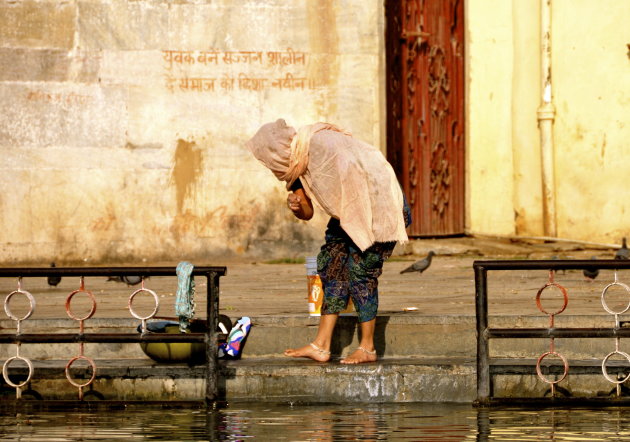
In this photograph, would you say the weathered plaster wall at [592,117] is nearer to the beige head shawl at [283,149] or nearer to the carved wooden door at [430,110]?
the carved wooden door at [430,110]

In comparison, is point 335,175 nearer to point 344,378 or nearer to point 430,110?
point 344,378

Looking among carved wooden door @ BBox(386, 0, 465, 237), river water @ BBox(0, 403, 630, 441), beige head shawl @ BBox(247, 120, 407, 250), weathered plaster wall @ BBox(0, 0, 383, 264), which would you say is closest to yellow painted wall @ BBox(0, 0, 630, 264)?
weathered plaster wall @ BBox(0, 0, 383, 264)

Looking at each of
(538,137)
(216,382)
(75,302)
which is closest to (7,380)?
(216,382)

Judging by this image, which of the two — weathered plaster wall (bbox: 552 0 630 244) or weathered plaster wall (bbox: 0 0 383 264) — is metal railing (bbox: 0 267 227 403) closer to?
weathered plaster wall (bbox: 0 0 383 264)

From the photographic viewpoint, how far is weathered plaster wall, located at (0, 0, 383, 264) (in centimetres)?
1434

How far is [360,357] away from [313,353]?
302 mm

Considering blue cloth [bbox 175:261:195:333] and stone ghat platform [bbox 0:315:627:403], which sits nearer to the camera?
blue cloth [bbox 175:261:195:333]

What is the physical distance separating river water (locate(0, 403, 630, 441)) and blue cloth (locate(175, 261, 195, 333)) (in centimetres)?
56

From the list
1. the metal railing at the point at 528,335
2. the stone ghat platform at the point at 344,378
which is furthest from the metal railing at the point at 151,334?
the metal railing at the point at 528,335

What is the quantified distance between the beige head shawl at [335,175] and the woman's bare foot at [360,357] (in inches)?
25.8

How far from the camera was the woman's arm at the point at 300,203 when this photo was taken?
7695 millimetres

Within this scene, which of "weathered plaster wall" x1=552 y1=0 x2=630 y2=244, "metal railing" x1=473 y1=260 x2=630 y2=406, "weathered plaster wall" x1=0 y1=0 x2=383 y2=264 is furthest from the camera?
"weathered plaster wall" x1=552 y1=0 x2=630 y2=244

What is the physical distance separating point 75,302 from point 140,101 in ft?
14.1

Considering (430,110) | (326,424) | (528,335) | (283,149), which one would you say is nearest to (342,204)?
(283,149)
